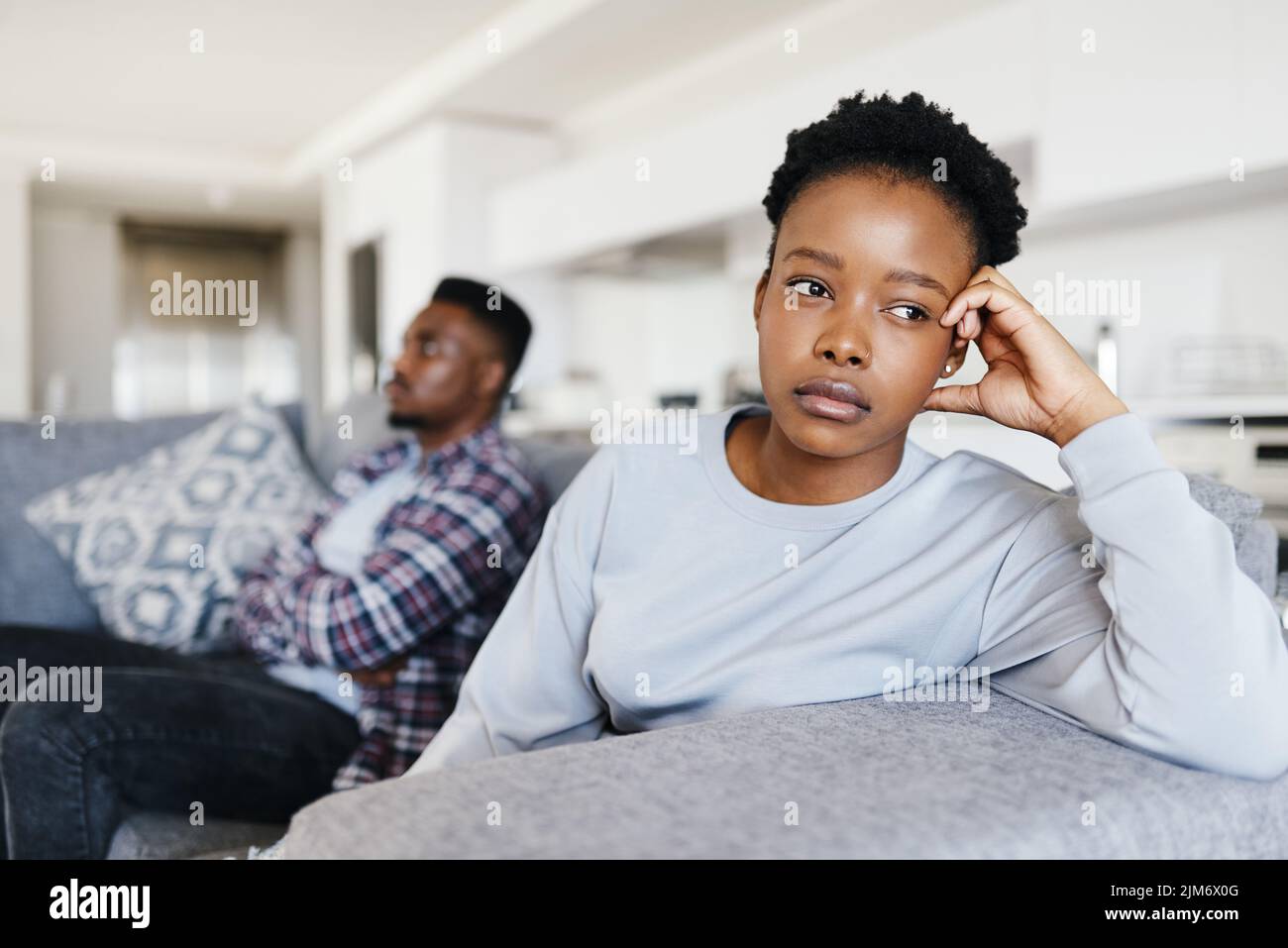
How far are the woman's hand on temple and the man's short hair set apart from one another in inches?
45.7

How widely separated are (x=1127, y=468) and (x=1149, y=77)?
245 cm

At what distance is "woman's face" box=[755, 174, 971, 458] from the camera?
0.91 meters

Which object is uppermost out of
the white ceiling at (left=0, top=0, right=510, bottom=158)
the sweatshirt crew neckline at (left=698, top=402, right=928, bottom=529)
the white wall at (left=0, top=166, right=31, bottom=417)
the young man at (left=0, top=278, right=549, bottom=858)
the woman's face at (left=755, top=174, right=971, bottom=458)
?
the white ceiling at (left=0, top=0, right=510, bottom=158)

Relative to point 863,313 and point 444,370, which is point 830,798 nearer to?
point 863,313

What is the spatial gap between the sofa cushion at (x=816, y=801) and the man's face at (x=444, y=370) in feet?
4.00

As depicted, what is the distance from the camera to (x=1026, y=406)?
0.95m

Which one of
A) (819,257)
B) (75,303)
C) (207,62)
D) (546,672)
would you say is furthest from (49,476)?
(75,303)

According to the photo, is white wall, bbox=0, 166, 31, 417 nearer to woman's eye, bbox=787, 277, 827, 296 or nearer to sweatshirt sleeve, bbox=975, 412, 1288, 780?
woman's eye, bbox=787, 277, 827, 296

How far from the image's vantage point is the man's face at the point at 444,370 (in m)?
1.93

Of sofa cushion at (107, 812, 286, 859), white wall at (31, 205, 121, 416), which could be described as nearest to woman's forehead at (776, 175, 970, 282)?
sofa cushion at (107, 812, 286, 859)

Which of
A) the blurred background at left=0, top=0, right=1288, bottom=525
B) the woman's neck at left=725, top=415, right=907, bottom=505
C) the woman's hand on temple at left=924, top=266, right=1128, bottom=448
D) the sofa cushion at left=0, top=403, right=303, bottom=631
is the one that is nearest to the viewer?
the woman's hand on temple at left=924, top=266, right=1128, bottom=448

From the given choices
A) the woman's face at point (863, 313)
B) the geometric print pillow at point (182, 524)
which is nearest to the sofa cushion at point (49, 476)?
the geometric print pillow at point (182, 524)

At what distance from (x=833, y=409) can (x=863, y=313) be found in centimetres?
8

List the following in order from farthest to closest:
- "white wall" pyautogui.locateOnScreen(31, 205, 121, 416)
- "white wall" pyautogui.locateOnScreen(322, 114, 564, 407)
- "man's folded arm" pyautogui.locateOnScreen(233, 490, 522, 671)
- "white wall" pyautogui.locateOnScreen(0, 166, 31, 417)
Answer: "white wall" pyautogui.locateOnScreen(31, 205, 121, 416) < "white wall" pyautogui.locateOnScreen(0, 166, 31, 417) < "white wall" pyautogui.locateOnScreen(322, 114, 564, 407) < "man's folded arm" pyautogui.locateOnScreen(233, 490, 522, 671)
